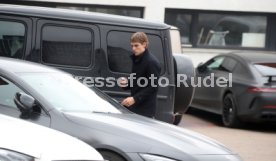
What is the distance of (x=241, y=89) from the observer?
14922mm

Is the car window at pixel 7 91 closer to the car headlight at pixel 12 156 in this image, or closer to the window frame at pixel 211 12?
the car headlight at pixel 12 156

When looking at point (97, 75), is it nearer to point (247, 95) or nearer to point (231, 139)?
point (231, 139)

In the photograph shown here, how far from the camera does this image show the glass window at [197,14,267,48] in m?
20.5

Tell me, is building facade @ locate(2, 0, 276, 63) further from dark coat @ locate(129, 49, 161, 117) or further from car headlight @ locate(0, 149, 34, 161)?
car headlight @ locate(0, 149, 34, 161)

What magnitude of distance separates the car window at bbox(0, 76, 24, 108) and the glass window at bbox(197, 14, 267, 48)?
42.9ft

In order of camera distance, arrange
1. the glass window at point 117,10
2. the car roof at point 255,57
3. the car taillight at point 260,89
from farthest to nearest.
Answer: the glass window at point 117,10, the car roof at point 255,57, the car taillight at point 260,89

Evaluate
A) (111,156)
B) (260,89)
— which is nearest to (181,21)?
(260,89)

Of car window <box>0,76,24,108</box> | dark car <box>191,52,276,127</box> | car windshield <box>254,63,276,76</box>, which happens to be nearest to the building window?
dark car <box>191,52,276,127</box>

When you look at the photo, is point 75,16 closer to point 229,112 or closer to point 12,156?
point 12,156

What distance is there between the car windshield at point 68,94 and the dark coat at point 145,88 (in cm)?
90

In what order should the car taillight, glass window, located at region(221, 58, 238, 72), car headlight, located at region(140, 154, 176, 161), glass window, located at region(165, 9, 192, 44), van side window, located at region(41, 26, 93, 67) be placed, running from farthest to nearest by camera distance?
glass window, located at region(165, 9, 192, 44)
glass window, located at region(221, 58, 238, 72)
the car taillight
van side window, located at region(41, 26, 93, 67)
car headlight, located at region(140, 154, 176, 161)

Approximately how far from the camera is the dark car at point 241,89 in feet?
47.6

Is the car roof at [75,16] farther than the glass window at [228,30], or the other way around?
the glass window at [228,30]

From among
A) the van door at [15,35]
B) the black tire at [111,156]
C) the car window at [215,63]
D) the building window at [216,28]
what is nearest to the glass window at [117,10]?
the building window at [216,28]
